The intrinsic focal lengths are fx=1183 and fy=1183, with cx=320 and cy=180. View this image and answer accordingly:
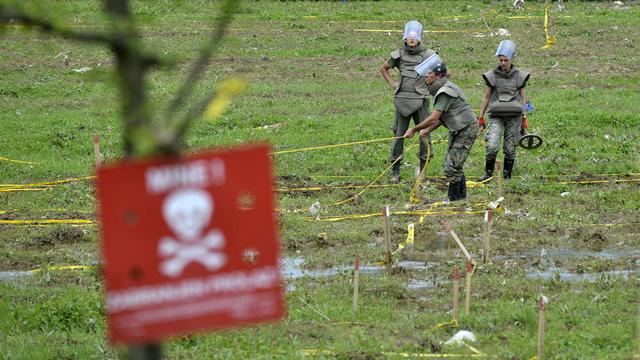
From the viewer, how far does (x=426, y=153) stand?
15.4m

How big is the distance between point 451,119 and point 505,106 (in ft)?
4.44

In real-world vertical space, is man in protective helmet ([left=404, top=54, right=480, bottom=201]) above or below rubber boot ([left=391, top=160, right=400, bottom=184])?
above

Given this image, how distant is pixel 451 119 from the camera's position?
14.3m

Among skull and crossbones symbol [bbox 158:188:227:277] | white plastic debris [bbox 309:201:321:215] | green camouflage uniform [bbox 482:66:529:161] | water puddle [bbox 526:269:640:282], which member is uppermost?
skull and crossbones symbol [bbox 158:188:227:277]

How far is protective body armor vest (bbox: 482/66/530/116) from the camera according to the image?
603 inches

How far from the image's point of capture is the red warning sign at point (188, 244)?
402 centimetres

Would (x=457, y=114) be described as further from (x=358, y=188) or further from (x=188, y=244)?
(x=188, y=244)

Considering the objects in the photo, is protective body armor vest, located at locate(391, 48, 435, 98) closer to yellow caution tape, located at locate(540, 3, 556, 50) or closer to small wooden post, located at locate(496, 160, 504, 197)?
small wooden post, located at locate(496, 160, 504, 197)

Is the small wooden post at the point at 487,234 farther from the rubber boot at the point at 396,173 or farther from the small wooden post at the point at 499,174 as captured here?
the rubber boot at the point at 396,173

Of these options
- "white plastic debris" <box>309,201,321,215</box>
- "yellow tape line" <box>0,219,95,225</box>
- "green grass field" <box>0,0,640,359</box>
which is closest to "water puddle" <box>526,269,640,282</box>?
"green grass field" <box>0,0,640,359</box>

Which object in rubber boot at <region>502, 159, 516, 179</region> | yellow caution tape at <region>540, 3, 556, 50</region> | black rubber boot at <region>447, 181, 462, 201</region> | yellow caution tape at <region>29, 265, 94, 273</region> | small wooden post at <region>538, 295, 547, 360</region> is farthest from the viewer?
yellow caution tape at <region>540, 3, 556, 50</region>

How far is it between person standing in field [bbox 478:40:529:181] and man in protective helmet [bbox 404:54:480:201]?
906mm

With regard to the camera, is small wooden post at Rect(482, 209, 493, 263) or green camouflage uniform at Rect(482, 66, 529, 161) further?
green camouflage uniform at Rect(482, 66, 529, 161)

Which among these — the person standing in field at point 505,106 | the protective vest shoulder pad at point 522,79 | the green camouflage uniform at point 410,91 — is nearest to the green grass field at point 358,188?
the person standing in field at point 505,106
